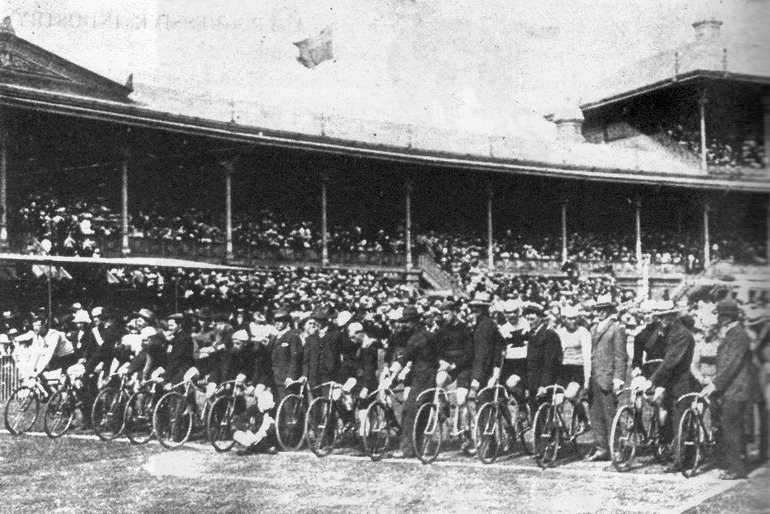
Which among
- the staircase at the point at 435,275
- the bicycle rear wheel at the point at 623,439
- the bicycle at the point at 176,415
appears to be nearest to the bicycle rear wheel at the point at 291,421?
the bicycle at the point at 176,415

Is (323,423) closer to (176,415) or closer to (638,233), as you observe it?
(176,415)

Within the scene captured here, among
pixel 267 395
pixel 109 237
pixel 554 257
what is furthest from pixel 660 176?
pixel 109 237

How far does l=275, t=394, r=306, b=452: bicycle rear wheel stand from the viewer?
11.1m

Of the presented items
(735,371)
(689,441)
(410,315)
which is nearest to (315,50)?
(410,315)

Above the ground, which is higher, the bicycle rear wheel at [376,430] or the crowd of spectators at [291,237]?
the crowd of spectators at [291,237]

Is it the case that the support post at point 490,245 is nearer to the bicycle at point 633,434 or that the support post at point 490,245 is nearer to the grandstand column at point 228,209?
the grandstand column at point 228,209

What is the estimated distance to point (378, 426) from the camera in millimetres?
10445

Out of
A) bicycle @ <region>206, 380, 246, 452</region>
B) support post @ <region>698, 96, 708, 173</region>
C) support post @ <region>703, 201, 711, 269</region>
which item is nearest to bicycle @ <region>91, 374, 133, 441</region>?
bicycle @ <region>206, 380, 246, 452</region>

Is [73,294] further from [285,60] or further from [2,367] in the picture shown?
[285,60]

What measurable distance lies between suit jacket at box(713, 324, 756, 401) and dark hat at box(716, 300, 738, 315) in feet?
0.61

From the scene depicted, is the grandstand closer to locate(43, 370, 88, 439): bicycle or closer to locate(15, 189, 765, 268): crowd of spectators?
locate(15, 189, 765, 268): crowd of spectators

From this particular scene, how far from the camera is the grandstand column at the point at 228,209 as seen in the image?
1925 cm

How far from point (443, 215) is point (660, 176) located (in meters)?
6.81

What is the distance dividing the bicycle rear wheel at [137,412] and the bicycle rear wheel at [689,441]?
6.73 m
